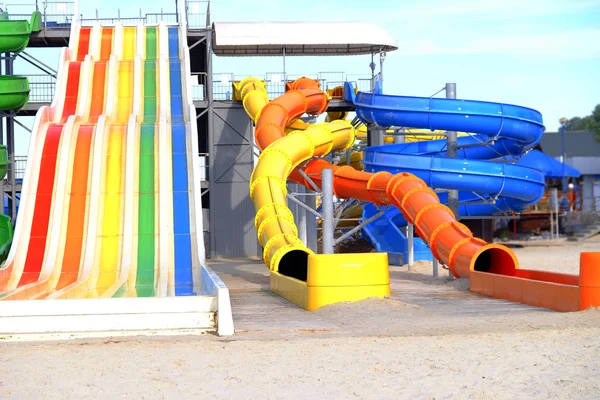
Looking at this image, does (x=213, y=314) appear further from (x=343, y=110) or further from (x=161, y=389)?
(x=343, y=110)

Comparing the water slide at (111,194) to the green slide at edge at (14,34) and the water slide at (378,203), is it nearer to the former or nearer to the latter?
the water slide at (378,203)

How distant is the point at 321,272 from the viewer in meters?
13.1

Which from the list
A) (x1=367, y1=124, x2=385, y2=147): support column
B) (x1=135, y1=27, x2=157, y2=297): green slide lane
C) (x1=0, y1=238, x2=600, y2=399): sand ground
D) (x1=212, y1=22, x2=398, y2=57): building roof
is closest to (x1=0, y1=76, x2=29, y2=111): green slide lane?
(x1=135, y1=27, x2=157, y2=297): green slide lane

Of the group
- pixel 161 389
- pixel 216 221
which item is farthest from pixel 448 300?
pixel 216 221

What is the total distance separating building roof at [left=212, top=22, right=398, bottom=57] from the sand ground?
16.4 m

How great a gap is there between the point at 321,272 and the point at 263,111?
9602 millimetres

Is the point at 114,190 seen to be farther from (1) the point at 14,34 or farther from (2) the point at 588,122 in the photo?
(2) the point at 588,122

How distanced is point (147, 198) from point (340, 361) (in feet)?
30.9

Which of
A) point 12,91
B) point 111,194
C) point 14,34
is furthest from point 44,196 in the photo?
point 14,34

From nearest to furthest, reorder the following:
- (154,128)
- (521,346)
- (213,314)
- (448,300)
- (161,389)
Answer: (161,389), (521,346), (213,314), (448,300), (154,128)

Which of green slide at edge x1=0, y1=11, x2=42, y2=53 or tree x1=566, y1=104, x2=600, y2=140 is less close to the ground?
tree x1=566, y1=104, x2=600, y2=140

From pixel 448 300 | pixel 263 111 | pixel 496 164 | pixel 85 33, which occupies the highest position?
pixel 85 33

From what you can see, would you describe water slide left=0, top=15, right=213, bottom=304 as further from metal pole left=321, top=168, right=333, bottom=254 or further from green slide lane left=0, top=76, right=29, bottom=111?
metal pole left=321, top=168, right=333, bottom=254

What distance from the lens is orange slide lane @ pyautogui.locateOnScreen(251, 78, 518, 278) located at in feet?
53.5
